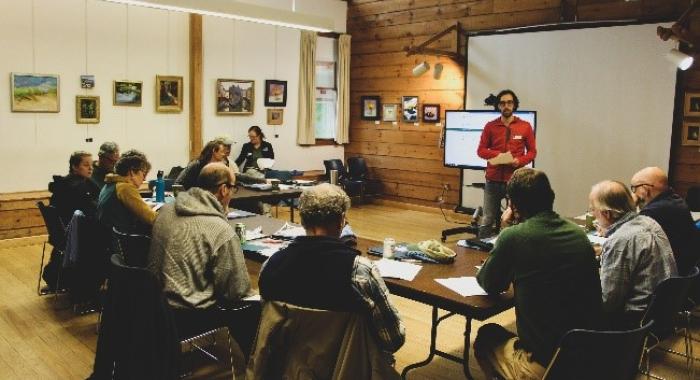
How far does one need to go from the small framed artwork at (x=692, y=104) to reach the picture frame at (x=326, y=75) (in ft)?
17.3

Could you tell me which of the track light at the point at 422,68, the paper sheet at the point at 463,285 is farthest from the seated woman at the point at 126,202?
the track light at the point at 422,68

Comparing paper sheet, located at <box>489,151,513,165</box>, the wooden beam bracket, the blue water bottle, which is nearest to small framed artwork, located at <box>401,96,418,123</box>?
the wooden beam bracket

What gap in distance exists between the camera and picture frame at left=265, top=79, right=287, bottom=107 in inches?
379

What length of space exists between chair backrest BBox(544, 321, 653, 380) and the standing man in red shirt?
14.2ft

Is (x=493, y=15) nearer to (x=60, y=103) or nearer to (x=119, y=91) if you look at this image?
(x=119, y=91)

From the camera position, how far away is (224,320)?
309 cm

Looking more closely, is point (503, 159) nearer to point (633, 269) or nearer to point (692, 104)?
point (692, 104)

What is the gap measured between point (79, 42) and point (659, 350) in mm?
6753

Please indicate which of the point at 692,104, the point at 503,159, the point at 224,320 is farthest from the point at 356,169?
the point at 224,320

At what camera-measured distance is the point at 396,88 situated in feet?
33.0

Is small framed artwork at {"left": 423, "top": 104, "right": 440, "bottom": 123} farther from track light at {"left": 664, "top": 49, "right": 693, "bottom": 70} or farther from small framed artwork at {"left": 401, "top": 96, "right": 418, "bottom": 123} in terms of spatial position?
track light at {"left": 664, "top": 49, "right": 693, "bottom": 70}

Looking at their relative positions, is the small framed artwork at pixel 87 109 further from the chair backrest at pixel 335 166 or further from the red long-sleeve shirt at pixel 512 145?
the red long-sleeve shirt at pixel 512 145

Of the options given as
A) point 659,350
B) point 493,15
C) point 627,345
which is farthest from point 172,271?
point 493,15

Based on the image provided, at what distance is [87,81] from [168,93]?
1.05m
